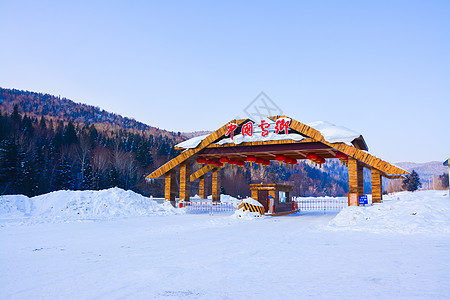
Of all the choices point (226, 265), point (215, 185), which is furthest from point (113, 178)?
point (226, 265)

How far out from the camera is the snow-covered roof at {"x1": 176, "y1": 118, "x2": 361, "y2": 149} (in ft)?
70.4

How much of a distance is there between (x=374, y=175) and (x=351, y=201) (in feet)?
8.78

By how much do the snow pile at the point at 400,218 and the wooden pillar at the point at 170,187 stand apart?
15.4m

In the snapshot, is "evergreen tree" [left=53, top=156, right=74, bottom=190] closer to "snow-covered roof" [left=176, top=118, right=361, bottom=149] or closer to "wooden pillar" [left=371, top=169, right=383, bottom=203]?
"snow-covered roof" [left=176, top=118, right=361, bottom=149]

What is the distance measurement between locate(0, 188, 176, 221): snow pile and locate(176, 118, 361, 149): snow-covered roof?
22.4 feet

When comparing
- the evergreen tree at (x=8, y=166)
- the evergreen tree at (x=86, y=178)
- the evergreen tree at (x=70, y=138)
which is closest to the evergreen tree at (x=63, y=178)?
the evergreen tree at (x=86, y=178)

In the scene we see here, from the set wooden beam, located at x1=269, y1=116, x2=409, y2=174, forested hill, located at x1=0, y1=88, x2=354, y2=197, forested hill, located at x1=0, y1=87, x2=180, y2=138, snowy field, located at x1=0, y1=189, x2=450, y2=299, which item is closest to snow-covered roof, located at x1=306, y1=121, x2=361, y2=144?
wooden beam, located at x1=269, y1=116, x2=409, y2=174

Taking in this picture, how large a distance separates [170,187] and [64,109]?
129m

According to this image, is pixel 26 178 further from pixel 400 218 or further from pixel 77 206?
pixel 400 218

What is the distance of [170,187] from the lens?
27.8 m

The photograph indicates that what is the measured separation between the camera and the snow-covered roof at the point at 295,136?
21453mm

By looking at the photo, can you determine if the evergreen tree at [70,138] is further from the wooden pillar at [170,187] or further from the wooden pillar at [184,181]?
the wooden pillar at [184,181]

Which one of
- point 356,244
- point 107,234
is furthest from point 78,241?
point 356,244

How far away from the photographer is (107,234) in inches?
460
